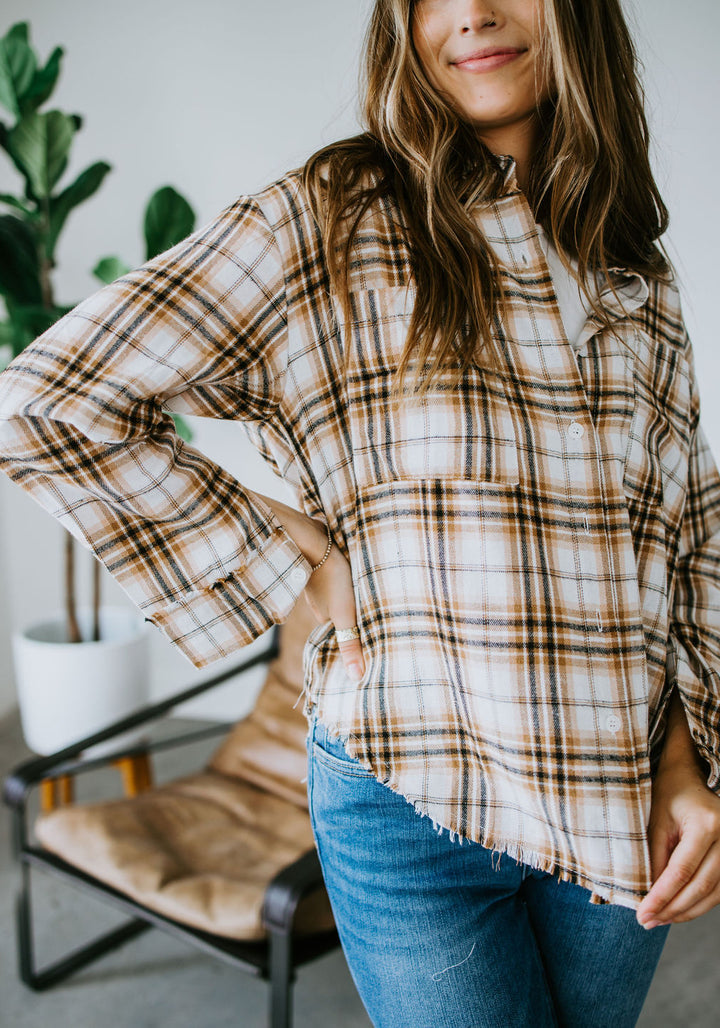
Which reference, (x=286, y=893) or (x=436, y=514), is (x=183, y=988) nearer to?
(x=286, y=893)

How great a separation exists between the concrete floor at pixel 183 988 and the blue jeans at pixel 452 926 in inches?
49.3

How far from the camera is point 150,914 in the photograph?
1.72 metres

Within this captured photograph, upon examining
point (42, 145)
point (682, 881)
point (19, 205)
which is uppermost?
point (42, 145)

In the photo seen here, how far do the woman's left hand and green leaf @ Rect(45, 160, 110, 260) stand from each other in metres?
2.21

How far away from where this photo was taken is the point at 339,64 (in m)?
2.59

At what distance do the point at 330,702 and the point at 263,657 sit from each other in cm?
160

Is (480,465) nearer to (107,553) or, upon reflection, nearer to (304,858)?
(107,553)

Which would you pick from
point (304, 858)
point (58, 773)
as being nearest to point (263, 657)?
point (58, 773)

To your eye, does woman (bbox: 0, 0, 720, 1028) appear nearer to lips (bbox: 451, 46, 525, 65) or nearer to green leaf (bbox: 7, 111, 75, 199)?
lips (bbox: 451, 46, 525, 65)

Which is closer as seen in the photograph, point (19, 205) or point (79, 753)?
point (79, 753)

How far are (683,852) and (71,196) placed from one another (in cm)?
228

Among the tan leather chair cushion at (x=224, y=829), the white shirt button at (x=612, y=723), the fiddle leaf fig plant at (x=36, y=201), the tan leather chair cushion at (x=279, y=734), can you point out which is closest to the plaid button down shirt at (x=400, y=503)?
the white shirt button at (x=612, y=723)

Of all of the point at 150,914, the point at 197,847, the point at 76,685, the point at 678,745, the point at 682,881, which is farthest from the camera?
the point at 76,685

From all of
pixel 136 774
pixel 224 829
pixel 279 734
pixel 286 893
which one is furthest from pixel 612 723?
pixel 136 774
